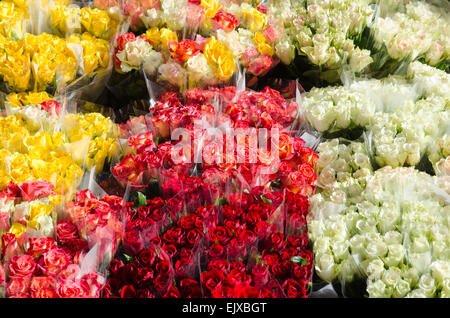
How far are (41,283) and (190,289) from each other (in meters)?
0.36

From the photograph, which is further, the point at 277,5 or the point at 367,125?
the point at 277,5

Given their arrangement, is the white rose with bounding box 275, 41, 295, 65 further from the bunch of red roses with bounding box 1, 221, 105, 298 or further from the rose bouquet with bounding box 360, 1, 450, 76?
the bunch of red roses with bounding box 1, 221, 105, 298

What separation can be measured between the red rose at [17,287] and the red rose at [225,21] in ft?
4.41

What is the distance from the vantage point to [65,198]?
1.49 m

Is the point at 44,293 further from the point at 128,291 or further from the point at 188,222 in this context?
the point at 188,222

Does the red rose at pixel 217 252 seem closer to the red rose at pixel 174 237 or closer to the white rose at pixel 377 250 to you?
the red rose at pixel 174 237

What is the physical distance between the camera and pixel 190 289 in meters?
1.20

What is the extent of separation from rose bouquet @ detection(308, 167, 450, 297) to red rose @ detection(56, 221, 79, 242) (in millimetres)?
647

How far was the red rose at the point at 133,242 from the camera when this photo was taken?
4.34 ft

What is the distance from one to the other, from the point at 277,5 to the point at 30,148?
1.30 m

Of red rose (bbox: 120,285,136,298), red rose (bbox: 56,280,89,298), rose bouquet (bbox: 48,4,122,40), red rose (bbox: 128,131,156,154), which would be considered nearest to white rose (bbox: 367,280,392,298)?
red rose (bbox: 120,285,136,298)
